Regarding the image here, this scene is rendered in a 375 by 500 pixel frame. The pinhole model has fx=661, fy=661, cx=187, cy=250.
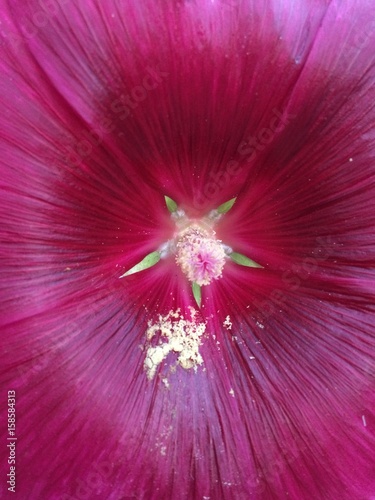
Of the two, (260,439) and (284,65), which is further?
(260,439)

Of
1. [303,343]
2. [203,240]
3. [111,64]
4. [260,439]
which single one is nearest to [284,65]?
[111,64]

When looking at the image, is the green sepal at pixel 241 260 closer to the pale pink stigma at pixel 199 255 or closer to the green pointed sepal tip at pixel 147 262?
the pale pink stigma at pixel 199 255

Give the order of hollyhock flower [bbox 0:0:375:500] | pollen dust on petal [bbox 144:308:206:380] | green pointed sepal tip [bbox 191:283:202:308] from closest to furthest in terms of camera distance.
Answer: hollyhock flower [bbox 0:0:375:500], pollen dust on petal [bbox 144:308:206:380], green pointed sepal tip [bbox 191:283:202:308]

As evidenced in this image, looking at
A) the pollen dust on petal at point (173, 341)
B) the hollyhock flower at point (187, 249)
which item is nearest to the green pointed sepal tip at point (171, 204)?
the hollyhock flower at point (187, 249)

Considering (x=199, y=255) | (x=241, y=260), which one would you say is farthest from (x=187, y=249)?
(x=241, y=260)

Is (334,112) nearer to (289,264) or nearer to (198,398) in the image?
(289,264)

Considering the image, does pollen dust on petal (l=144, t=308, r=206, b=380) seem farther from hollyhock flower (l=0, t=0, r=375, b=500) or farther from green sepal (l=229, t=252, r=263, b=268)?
green sepal (l=229, t=252, r=263, b=268)

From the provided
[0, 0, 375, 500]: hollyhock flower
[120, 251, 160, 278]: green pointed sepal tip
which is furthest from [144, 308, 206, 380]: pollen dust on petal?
[120, 251, 160, 278]: green pointed sepal tip
